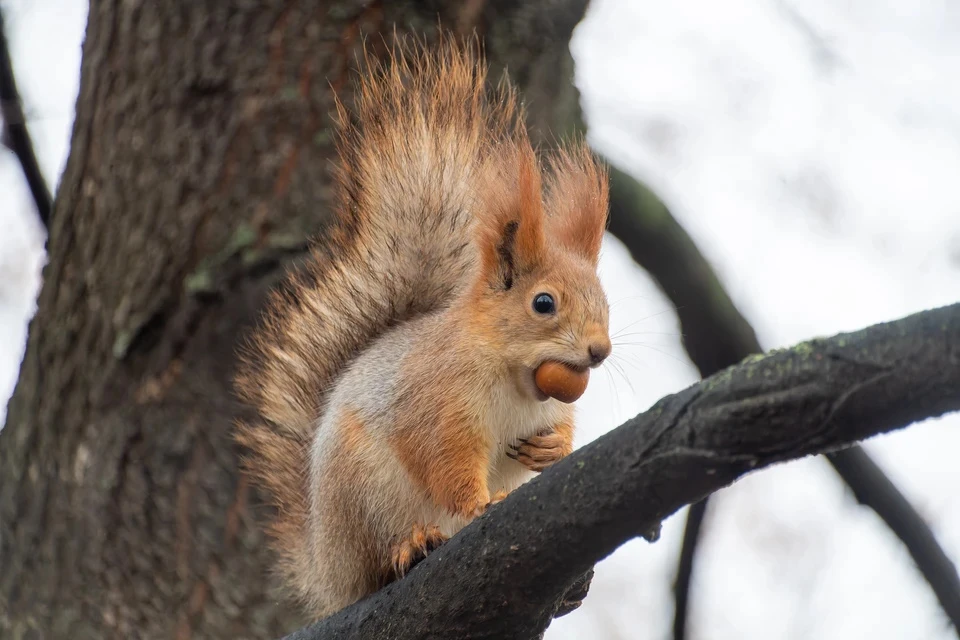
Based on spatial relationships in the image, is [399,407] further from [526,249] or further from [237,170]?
[237,170]

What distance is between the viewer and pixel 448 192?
5.63 ft

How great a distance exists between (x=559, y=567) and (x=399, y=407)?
57 centimetres

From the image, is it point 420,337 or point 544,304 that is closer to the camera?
point 544,304

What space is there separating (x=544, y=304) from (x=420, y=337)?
0.22 metres

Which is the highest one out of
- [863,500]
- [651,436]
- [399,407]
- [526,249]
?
[651,436]

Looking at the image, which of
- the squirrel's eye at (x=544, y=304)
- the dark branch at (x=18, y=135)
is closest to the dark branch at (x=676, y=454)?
the squirrel's eye at (x=544, y=304)

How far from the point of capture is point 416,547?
4.79 ft

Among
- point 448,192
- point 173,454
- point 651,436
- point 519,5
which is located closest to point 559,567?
point 651,436

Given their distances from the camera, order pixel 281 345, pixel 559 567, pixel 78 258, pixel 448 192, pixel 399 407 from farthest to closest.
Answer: pixel 78 258
pixel 281 345
pixel 448 192
pixel 399 407
pixel 559 567

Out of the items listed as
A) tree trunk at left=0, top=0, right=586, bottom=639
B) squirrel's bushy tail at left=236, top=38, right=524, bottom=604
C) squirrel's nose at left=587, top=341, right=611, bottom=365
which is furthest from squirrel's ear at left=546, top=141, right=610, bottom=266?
tree trunk at left=0, top=0, right=586, bottom=639

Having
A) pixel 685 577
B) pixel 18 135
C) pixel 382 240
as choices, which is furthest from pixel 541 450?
pixel 18 135

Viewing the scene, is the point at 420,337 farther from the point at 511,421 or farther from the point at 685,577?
the point at 685,577

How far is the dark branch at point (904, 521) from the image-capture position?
6.15ft

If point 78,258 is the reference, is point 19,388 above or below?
below
